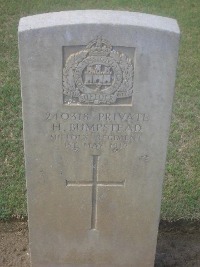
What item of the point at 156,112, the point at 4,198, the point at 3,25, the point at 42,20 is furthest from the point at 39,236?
the point at 3,25

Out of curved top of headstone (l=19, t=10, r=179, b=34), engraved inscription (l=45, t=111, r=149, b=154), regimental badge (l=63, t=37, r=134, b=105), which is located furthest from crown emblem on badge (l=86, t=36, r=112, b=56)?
engraved inscription (l=45, t=111, r=149, b=154)

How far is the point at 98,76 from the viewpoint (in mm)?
2996

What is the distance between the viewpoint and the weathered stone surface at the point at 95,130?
9.45 ft

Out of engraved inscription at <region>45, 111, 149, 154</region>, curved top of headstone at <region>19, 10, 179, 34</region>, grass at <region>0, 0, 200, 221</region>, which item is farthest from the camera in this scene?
grass at <region>0, 0, 200, 221</region>

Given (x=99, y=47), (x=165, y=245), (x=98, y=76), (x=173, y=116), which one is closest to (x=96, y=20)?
(x=99, y=47)

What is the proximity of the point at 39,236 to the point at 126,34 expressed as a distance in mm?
1604

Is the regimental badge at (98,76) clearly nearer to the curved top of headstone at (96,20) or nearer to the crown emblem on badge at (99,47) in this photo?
the crown emblem on badge at (99,47)

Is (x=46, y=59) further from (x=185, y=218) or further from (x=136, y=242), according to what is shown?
(x=185, y=218)

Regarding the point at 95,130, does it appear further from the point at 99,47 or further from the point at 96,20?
the point at 96,20

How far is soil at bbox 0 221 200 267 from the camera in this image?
161 inches

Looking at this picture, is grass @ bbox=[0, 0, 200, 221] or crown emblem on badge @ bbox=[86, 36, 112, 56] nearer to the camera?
crown emblem on badge @ bbox=[86, 36, 112, 56]

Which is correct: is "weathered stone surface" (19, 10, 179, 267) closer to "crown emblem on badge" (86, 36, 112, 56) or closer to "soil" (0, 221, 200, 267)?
"crown emblem on badge" (86, 36, 112, 56)

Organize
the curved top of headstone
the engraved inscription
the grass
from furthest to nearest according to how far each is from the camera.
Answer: the grass, the engraved inscription, the curved top of headstone

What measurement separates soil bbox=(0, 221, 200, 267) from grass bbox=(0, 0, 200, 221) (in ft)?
0.27
